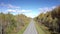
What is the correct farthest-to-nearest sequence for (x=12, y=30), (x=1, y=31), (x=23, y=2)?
(x=12, y=30)
(x=1, y=31)
(x=23, y=2)

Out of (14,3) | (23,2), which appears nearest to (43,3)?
(23,2)

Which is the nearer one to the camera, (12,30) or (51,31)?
(51,31)

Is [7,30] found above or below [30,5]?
below

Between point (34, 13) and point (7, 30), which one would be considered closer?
point (34, 13)

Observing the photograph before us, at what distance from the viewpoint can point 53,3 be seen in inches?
256

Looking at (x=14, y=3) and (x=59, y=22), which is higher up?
(x=14, y=3)

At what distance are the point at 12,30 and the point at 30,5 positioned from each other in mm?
2100

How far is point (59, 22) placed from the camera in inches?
264

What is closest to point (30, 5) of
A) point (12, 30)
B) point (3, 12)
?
point (3, 12)

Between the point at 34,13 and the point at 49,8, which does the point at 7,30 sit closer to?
the point at 34,13

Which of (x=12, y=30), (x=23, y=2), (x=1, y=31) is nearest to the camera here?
(x=23, y=2)

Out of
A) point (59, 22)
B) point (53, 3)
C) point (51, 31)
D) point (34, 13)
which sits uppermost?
point (53, 3)

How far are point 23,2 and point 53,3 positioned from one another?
1.43 m

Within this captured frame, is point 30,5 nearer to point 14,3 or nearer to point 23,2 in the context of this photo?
point 23,2
